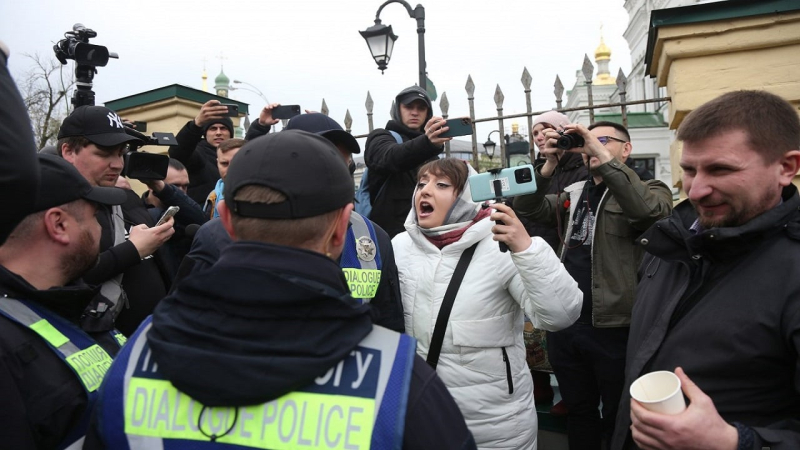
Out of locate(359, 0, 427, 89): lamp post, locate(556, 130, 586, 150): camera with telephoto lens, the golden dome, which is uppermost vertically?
the golden dome

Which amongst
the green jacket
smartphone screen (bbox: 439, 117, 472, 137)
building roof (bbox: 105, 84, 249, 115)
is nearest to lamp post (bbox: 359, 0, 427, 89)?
building roof (bbox: 105, 84, 249, 115)

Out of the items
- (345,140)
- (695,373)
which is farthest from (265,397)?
(345,140)

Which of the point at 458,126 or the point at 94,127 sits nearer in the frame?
the point at 94,127

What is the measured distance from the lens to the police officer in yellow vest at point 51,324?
4.78 feet

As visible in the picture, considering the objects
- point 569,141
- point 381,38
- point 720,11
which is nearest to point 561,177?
point 569,141

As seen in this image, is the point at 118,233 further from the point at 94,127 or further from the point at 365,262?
the point at 365,262

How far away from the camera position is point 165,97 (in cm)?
767

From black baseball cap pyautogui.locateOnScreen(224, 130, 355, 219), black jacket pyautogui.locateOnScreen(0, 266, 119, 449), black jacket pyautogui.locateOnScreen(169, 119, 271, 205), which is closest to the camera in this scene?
black baseball cap pyautogui.locateOnScreen(224, 130, 355, 219)

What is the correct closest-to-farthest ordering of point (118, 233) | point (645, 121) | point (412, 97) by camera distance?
1. point (118, 233)
2. point (412, 97)
3. point (645, 121)

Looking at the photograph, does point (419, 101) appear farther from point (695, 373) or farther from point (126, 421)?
point (126, 421)

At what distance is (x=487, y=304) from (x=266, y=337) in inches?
68.1

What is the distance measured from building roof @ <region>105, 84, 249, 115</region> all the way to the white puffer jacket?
5466mm

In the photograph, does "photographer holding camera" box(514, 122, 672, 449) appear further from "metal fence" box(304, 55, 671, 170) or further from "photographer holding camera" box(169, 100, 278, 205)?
"metal fence" box(304, 55, 671, 170)

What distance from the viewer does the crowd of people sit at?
1105 millimetres
